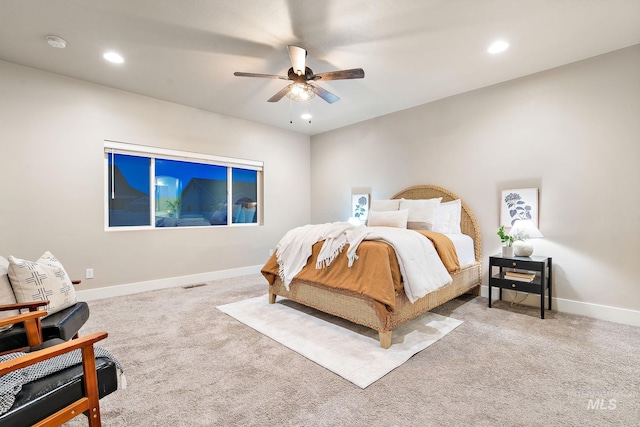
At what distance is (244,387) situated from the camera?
1.84 m

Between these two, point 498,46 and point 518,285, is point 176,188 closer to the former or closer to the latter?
point 498,46

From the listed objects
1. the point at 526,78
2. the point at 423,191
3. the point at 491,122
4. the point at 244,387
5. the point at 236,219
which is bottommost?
the point at 244,387

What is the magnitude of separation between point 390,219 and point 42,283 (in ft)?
11.2

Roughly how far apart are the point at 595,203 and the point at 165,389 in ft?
13.6

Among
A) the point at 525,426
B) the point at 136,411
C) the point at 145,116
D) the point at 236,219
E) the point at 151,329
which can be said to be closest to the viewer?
the point at 525,426

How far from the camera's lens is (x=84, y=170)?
359cm

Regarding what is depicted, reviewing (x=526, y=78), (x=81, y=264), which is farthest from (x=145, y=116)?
(x=526, y=78)

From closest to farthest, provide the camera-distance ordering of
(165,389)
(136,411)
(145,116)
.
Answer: (136,411) → (165,389) → (145,116)

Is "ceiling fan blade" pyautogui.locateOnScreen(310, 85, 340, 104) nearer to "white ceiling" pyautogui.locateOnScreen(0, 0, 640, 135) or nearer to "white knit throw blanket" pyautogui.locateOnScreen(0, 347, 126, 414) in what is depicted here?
"white ceiling" pyautogui.locateOnScreen(0, 0, 640, 135)

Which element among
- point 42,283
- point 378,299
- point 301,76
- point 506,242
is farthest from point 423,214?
point 42,283

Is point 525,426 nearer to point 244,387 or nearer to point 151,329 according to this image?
point 244,387

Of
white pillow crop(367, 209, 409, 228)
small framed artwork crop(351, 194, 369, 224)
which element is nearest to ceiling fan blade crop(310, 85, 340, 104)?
white pillow crop(367, 209, 409, 228)

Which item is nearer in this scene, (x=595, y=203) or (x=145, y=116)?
(x=595, y=203)

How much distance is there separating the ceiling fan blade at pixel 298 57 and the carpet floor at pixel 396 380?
8.13ft
